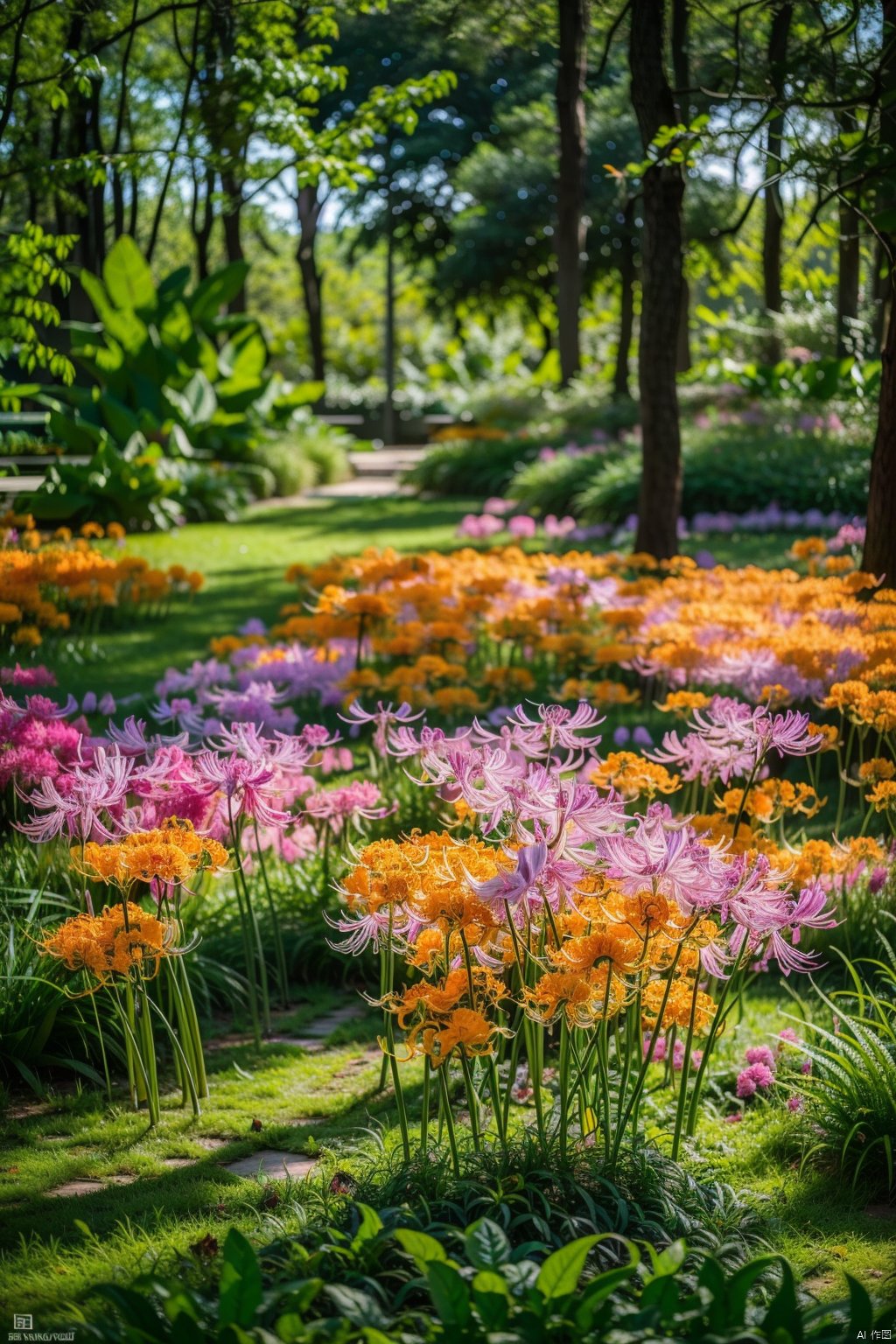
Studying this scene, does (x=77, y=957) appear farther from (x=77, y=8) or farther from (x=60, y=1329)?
(x=77, y=8)

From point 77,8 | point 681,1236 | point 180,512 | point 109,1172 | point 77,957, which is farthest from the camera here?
point 180,512

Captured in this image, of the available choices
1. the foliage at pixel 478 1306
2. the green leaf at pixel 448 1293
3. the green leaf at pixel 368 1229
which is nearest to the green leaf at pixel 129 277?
the green leaf at pixel 368 1229

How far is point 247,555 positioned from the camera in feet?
42.4

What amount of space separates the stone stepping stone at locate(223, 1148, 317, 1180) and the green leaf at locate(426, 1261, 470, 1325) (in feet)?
3.55

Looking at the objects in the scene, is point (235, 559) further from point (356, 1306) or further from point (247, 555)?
point (356, 1306)

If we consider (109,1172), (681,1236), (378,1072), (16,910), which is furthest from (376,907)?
(16,910)

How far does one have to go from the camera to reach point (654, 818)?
2.61m

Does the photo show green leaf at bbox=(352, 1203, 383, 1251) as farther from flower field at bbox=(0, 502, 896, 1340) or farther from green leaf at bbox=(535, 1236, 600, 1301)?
green leaf at bbox=(535, 1236, 600, 1301)

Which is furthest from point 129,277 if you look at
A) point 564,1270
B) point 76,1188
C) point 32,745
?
point 564,1270

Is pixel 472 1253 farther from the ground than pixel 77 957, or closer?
closer

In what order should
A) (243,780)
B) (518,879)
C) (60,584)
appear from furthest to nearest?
(60,584), (243,780), (518,879)

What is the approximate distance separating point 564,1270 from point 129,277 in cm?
1341

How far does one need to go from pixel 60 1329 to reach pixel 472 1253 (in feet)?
2.34

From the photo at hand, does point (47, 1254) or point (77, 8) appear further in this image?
point (77, 8)
